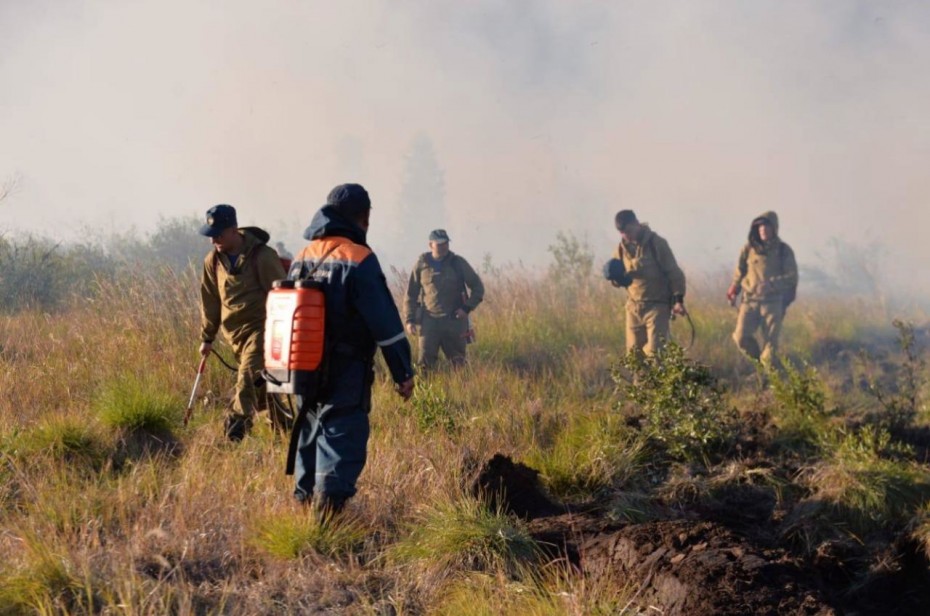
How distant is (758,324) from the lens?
34.1 feet

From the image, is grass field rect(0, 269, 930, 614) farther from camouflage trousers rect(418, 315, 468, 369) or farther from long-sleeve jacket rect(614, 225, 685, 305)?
long-sleeve jacket rect(614, 225, 685, 305)

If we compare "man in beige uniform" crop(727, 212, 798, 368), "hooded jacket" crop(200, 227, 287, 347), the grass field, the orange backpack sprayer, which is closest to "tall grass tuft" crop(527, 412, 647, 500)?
the grass field

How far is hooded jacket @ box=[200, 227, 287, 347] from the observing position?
5.85 m

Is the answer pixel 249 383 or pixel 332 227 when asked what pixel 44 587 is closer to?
pixel 332 227

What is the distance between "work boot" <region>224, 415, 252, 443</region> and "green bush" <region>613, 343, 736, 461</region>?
2.62 metres

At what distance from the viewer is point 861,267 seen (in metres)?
23.1

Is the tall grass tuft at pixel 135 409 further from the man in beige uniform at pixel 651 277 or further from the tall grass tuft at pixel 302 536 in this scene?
the man in beige uniform at pixel 651 277

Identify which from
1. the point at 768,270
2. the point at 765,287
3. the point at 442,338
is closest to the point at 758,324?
the point at 765,287

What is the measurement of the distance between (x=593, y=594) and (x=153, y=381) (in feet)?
14.7

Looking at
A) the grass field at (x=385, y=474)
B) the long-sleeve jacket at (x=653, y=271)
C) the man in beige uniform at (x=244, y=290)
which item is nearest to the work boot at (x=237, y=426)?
the man in beige uniform at (x=244, y=290)

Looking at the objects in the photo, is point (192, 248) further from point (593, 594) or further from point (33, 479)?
point (593, 594)

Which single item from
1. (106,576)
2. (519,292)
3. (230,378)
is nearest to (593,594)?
(106,576)

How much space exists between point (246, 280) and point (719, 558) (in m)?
3.70

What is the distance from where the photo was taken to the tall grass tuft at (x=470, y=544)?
147 inches
